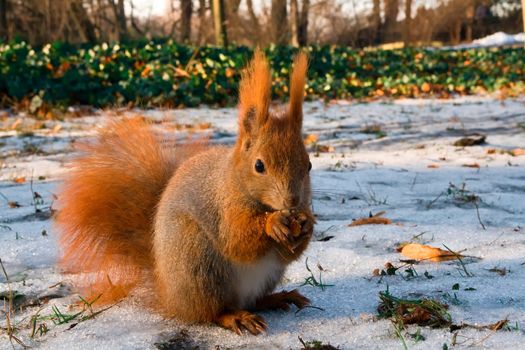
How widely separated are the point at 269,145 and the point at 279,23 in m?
13.9

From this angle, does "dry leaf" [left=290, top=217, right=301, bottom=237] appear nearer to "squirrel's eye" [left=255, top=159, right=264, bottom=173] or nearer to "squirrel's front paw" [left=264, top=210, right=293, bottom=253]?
"squirrel's front paw" [left=264, top=210, right=293, bottom=253]

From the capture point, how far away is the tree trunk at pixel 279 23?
15.0m

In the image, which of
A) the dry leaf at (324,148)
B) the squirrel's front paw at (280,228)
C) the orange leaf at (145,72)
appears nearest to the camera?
the squirrel's front paw at (280,228)

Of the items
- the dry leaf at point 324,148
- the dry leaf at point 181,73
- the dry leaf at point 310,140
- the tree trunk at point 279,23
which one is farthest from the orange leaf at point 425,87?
the tree trunk at point 279,23

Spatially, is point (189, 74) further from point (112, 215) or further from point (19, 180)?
point (112, 215)

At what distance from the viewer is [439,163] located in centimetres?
437

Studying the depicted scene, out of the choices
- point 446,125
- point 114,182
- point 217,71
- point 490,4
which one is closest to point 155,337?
point 114,182

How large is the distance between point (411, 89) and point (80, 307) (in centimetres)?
775

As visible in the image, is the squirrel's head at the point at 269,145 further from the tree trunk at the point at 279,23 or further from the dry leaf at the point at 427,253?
the tree trunk at the point at 279,23

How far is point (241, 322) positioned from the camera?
178cm

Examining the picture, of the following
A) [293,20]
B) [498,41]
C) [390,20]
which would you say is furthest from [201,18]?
[498,41]

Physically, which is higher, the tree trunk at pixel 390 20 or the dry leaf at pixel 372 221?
the tree trunk at pixel 390 20

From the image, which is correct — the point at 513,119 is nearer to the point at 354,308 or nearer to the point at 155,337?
the point at 354,308

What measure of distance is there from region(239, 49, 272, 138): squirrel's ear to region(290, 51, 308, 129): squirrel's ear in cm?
9
